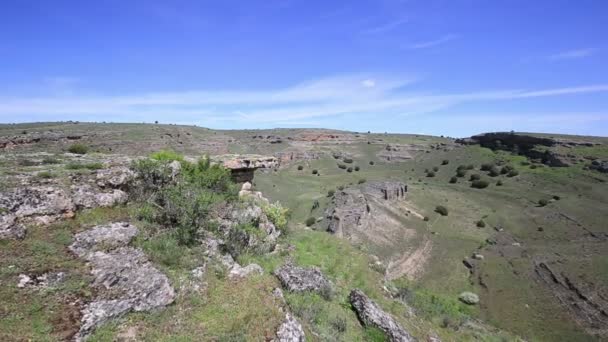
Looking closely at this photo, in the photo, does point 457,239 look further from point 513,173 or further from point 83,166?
point 83,166

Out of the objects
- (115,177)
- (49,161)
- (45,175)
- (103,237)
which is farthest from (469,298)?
(49,161)

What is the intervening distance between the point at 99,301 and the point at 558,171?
64.6m

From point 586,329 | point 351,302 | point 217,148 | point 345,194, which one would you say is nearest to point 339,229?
point 345,194

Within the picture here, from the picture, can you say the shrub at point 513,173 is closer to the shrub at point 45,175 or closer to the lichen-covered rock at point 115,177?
the lichen-covered rock at point 115,177

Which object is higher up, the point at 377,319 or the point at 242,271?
the point at 242,271

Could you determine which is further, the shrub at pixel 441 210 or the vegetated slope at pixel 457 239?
the shrub at pixel 441 210

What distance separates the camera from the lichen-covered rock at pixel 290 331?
282 inches

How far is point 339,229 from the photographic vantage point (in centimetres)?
3062

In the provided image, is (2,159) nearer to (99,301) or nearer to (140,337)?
(99,301)

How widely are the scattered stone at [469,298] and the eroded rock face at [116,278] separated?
22075mm

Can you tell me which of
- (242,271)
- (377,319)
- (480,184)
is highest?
(242,271)

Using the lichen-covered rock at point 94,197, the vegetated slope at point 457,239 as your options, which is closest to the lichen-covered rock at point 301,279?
the vegetated slope at point 457,239

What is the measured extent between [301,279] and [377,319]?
91.9 inches

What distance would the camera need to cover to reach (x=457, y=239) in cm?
3419
